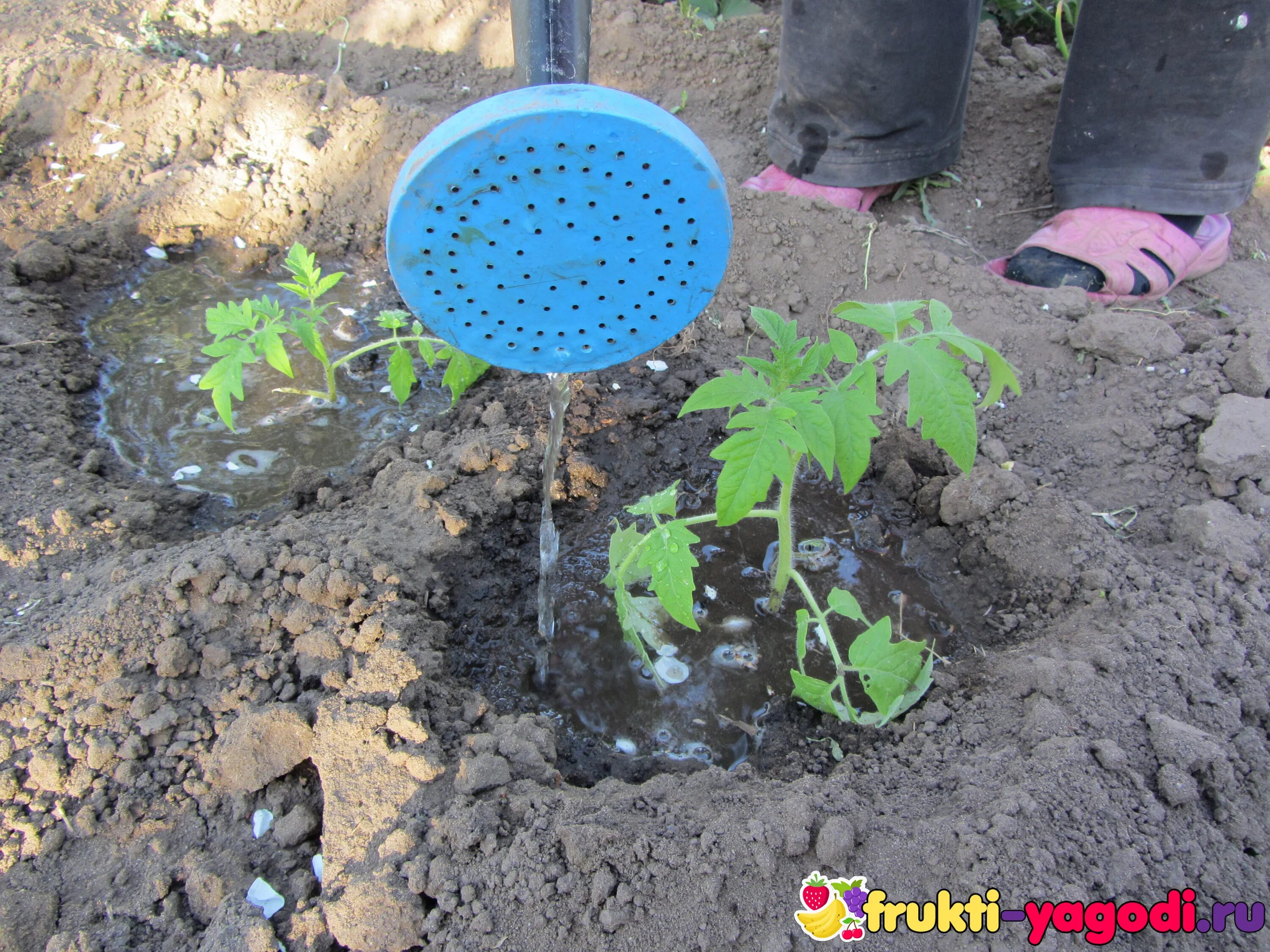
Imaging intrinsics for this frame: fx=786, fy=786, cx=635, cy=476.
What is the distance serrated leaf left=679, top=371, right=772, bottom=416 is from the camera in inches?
60.6

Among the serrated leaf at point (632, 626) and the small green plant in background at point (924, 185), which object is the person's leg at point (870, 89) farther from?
the serrated leaf at point (632, 626)

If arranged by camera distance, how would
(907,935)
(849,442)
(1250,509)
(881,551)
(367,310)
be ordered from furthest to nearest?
(367,310) → (881,551) → (1250,509) → (849,442) → (907,935)

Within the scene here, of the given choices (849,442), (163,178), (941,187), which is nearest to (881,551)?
(849,442)

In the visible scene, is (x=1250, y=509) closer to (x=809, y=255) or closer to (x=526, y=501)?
(x=809, y=255)

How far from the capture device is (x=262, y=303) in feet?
7.50

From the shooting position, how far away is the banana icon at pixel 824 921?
1.25m

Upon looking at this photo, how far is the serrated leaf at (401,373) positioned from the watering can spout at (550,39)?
1125mm

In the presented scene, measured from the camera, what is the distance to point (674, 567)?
1.58 m

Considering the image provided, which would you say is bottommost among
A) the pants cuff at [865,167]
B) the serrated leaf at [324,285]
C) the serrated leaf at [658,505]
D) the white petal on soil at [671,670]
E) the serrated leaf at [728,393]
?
the white petal on soil at [671,670]

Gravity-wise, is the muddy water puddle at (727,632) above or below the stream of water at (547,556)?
below

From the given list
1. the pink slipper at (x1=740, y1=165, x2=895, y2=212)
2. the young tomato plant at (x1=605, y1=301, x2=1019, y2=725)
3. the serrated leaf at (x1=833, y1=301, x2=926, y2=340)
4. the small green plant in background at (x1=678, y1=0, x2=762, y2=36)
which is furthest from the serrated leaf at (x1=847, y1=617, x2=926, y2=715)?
the small green plant in background at (x1=678, y1=0, x2=762, y2=36)

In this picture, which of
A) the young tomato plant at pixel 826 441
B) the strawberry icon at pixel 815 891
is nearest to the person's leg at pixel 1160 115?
the young tomato plant at pixel 826 441

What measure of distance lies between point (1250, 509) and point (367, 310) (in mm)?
2979

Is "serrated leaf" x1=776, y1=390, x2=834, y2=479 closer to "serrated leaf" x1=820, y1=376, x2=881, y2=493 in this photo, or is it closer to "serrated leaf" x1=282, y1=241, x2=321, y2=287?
"serrated leaf" x1=820, y1=376, x2=881, y2=493
